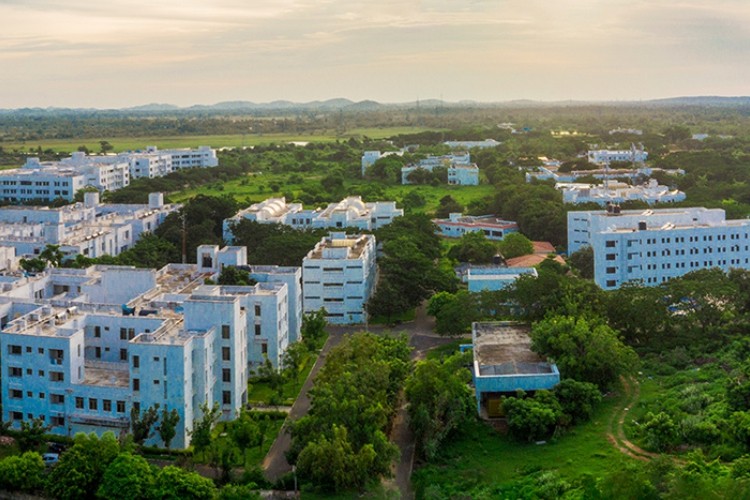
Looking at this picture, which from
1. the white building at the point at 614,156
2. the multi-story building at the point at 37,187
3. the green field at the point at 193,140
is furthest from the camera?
the green field at the point at 193,140

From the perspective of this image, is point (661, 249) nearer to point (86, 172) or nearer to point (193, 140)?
point (86, 172)

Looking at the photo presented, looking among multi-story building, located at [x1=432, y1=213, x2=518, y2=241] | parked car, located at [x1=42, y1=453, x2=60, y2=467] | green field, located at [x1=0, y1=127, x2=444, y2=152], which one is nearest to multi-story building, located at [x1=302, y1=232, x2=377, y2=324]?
parked car, located at [x1=42, y1=453, x2=60, y2=467]

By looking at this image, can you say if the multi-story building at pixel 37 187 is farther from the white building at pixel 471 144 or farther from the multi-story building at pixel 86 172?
the white building at pixel 471 144

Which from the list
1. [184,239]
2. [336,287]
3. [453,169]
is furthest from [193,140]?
[336,287]

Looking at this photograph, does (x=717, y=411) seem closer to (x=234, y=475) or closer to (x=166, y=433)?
(x=234, y=475)

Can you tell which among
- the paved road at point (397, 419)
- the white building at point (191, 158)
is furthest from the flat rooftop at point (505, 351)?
the white building at point (191, 158)

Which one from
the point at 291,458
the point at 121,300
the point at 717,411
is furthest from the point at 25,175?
the point at 717,411
